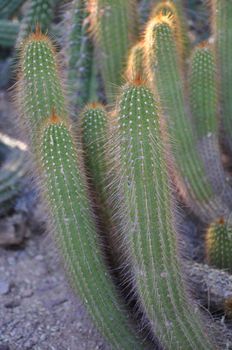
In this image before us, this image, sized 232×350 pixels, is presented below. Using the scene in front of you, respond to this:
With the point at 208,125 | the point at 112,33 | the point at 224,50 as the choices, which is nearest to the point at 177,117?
Answer: the point at 208,125

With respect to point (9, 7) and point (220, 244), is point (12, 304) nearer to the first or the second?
point (220, 244)

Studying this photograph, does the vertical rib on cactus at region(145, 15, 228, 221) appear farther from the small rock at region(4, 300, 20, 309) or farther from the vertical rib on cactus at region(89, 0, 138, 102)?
the small rock at region(4, 300, 20, 309)

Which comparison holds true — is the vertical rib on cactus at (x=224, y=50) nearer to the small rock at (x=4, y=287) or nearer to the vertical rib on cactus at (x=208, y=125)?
the vertical rib on cactus at (x=208, y=125)

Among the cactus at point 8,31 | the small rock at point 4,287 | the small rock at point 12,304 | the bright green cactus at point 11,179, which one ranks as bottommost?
the small rock at point 12,304

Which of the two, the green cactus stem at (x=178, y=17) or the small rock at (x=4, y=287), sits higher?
the green cactus stem at (x=178, y=17)

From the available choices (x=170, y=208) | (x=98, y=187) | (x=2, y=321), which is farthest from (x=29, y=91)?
(x=2, y=321)

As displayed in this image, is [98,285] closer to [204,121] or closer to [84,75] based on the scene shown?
[204,121]

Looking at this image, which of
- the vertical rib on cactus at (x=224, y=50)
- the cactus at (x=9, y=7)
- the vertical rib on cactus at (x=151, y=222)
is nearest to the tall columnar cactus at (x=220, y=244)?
the vertical rib on cactus at (x=151, y=222)
